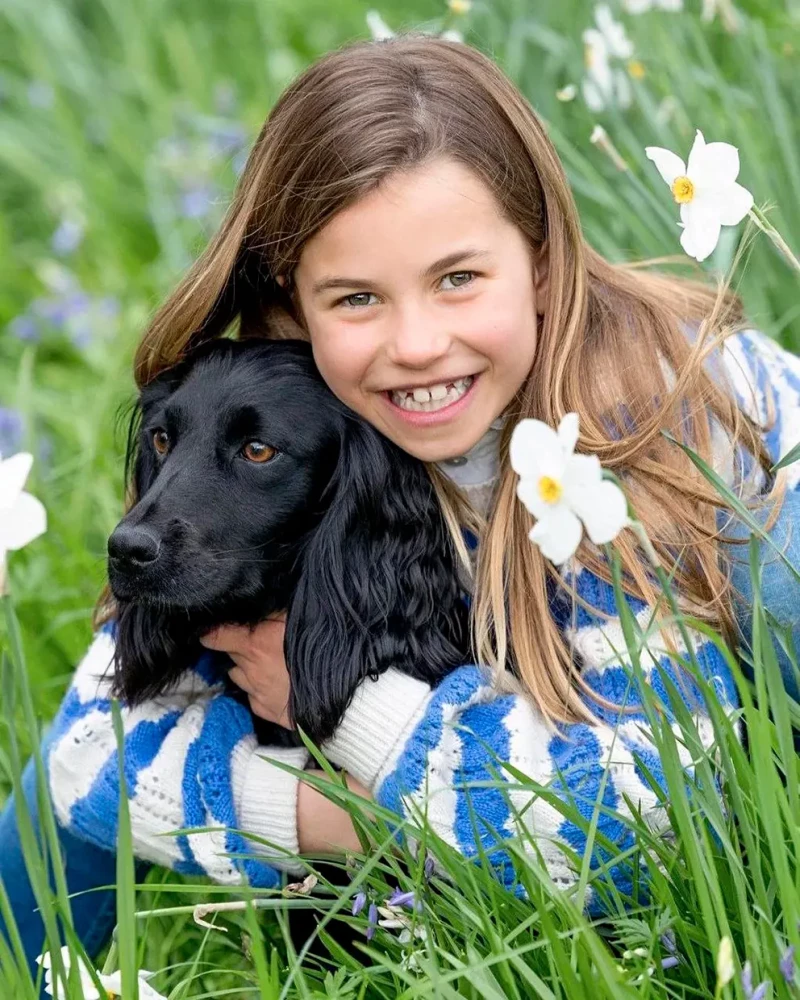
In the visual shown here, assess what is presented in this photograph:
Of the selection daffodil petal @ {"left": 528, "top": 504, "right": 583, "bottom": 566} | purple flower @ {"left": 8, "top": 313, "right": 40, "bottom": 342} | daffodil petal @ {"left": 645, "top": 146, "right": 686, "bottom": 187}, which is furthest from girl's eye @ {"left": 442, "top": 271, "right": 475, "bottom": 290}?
purple flower @ {"left": 8, "top": 313, "right": 40, "bottom": 342}

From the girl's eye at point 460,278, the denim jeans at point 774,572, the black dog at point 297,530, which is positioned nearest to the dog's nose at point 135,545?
the black dog at point 297,530

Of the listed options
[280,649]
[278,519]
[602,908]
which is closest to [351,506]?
[278,519]

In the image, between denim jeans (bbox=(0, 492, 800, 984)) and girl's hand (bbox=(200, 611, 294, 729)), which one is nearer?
girl's hand (bbox=(200, 611, 294, 729))

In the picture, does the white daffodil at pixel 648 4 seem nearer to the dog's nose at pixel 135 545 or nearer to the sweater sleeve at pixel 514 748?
the sweater sleeve at pixel 514 748

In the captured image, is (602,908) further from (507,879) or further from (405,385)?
(405,385)

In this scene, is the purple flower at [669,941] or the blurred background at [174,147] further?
the blurred background at [174,147]

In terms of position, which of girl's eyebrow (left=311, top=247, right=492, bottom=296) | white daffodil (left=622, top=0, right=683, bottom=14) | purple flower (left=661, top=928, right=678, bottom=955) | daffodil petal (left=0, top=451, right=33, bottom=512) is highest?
white daffodil (left=622, top=0, right=683, bottom=14)

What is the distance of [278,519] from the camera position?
1889mm

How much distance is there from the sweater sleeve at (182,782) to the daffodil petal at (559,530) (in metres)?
0.78

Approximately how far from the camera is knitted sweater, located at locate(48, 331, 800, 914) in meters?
1.74

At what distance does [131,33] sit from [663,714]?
12.6 ft

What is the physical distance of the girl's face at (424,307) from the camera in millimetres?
1802

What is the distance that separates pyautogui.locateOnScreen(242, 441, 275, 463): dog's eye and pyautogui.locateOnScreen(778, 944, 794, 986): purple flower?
36.2 inches

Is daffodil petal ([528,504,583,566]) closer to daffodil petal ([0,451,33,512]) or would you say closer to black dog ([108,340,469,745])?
daffodil petal ([0,451,33,512])
